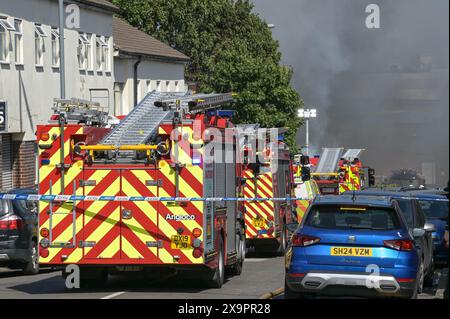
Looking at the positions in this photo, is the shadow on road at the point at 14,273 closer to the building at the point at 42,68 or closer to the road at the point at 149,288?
the road at the point at 149,288

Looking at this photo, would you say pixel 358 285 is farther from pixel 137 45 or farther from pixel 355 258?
pixel 137 45

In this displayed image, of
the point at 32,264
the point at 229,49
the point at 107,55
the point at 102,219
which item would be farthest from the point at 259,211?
the point at 229,49

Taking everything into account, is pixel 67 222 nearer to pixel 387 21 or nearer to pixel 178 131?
pixel 178 131

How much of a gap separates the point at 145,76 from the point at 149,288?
42131 mm

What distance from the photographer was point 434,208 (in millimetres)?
22688

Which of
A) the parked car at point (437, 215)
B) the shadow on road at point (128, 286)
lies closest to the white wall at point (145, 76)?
the parked car at point (437, 215)

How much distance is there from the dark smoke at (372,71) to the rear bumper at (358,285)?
255 cm

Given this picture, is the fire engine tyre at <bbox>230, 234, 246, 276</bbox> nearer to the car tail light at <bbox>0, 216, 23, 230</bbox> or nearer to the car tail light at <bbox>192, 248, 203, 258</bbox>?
the car tail light at <bbox>192, 248, 203, 258</bbox>

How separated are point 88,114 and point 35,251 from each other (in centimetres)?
463

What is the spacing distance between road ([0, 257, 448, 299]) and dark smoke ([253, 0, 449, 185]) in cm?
296

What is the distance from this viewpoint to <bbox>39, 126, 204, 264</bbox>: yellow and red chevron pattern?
16797 mm

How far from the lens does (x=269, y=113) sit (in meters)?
61.1

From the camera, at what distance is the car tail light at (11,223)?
20984mm

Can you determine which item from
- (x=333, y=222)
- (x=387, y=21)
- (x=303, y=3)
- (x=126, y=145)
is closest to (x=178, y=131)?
(x=126, y=145)
